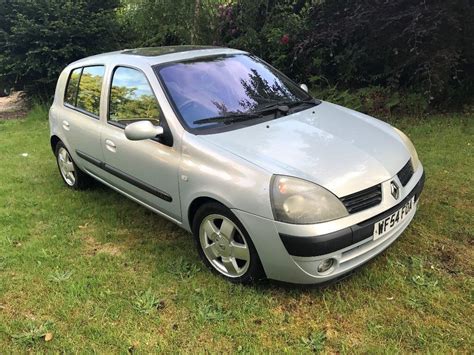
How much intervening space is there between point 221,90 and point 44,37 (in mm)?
7556

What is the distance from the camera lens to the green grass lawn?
274cm

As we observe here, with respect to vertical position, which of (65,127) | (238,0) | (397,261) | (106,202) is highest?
(238,0)

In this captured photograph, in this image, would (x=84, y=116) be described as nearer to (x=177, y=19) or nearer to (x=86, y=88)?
(x=86, y=88)

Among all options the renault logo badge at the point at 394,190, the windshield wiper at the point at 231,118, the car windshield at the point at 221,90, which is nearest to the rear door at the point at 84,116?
the car windshield at the point at 221,90

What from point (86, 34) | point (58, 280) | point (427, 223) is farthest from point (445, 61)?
point (86, 34)

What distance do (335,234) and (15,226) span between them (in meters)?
3.23

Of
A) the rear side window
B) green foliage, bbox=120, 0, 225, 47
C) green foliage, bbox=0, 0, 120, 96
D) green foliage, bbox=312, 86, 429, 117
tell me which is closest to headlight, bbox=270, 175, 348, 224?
the rear side window

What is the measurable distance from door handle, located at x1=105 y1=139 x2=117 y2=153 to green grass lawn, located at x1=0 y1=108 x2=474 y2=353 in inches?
29.4

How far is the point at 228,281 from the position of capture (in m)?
3.27

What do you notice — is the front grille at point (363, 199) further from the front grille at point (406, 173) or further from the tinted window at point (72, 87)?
the tinted window at point (72, 87)

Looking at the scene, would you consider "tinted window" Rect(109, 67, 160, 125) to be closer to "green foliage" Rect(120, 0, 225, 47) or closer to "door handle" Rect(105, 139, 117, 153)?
"door handle" Rect(105, 139, 117, 153)

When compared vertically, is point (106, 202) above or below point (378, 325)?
below

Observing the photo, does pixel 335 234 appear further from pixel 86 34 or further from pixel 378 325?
pixel 86 34

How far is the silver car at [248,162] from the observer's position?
279cm
